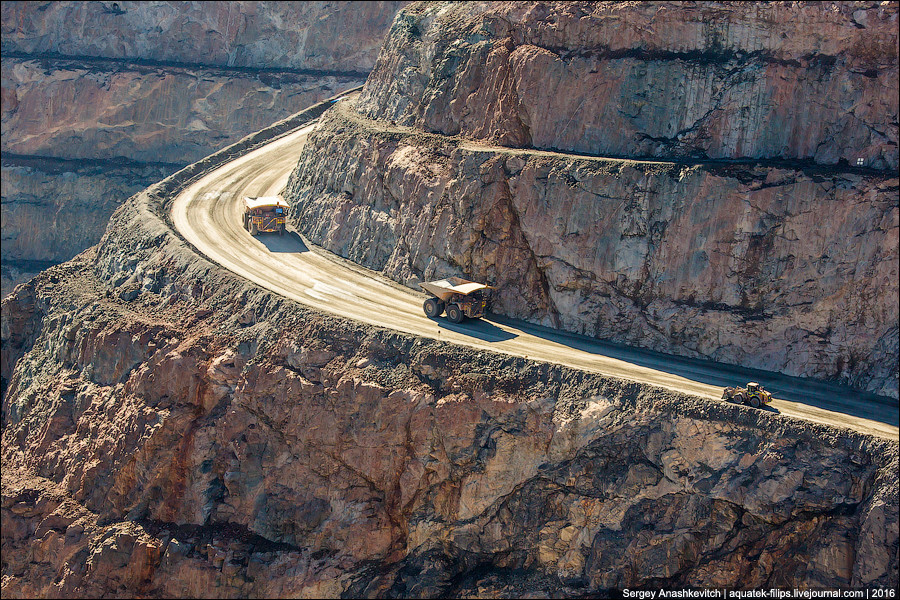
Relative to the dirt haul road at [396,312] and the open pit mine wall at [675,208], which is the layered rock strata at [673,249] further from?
the dirt haul road at [396,312]

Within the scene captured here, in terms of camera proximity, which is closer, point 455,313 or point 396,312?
point 455,313

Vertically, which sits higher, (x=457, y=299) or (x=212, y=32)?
(x=212, y=32)

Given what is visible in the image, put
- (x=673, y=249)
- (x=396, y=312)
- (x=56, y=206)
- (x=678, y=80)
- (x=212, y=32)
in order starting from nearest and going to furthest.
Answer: (x=673, y=249) < (x=678, y=80) < (x=396, y=312) < (x=56, y=206) < (x=212, y=32)

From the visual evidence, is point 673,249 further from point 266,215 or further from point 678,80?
point 266,215

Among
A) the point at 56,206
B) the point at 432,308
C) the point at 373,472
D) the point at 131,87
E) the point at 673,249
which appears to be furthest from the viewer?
the point at 131,87

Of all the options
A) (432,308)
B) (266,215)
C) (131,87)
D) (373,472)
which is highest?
(131,87)

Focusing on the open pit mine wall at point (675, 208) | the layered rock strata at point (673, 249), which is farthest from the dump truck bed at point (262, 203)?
the layered rock strata at point (673, 249)

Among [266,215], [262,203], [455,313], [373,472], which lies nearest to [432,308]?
[455,313]
